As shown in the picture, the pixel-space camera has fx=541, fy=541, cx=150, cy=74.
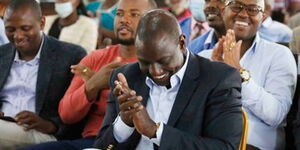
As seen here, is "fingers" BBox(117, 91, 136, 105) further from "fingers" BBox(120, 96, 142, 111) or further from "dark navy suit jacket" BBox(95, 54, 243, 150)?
"dark navy suit jacket" BBox(95, 54, 243, 150)

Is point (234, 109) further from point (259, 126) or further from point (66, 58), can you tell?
point (66, 58)

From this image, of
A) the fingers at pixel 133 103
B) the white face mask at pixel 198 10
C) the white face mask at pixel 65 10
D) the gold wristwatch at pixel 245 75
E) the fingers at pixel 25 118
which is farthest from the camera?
the white face mask at pixel 65 10

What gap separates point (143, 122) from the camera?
1.82m

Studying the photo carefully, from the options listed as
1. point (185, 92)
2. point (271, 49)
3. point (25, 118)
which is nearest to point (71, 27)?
point (25, 118)

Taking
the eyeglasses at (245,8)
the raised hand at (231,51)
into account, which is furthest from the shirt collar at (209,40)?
the raised hand at (231,51)

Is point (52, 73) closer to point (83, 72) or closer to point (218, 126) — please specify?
point (83, 72)

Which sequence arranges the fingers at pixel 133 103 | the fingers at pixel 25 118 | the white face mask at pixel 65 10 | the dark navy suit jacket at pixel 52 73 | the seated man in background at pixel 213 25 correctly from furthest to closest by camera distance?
the white face mask at pixel 65 10, the seated man in background at pixel 213 25, the dark navy suit jacket at pixel 52 73, the fingers at pixel 25 118, the fingers at pixel 133 103

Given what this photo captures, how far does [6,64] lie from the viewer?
117 inches

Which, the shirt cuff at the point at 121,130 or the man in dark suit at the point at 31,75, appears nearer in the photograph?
the shirt cuff at the point at 121,130

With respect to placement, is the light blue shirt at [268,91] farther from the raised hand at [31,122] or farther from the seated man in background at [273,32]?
the seated man in background at [273,32]

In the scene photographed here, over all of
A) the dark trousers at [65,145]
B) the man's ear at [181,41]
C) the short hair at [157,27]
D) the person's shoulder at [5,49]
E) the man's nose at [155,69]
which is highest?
the short hair at [157,27]

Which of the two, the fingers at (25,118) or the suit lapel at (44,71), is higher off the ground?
the suit lapel at (44,71)

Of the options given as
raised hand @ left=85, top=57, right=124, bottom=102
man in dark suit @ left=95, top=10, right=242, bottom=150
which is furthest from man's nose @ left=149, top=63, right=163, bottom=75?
raised hand @ left=85, top=57, right=124, bottom=102

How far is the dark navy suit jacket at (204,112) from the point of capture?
1842 mm
